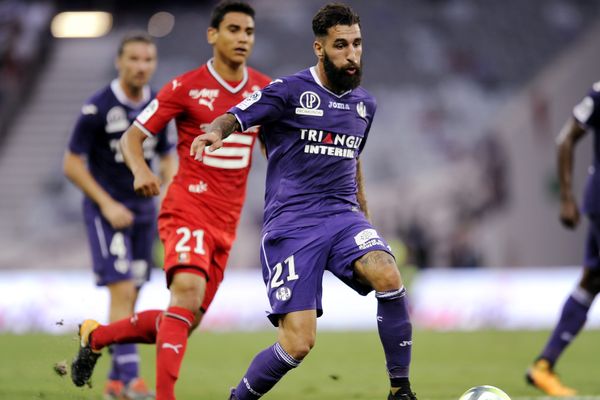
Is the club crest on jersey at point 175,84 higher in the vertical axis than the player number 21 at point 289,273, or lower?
higher

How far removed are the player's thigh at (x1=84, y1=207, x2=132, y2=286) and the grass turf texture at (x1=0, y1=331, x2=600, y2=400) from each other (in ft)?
2.17

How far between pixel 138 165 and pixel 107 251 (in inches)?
71.4

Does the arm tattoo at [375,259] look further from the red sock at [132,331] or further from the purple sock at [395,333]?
the red sock at [132,331]

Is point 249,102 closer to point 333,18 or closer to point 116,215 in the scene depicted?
point 333,18

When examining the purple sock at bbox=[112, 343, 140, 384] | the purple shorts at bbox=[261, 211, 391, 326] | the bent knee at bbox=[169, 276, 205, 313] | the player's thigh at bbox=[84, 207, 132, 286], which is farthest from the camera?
the player's thigh at bbox=[84, 207, 132, 286]

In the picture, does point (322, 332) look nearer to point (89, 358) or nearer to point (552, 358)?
point (552, 358)

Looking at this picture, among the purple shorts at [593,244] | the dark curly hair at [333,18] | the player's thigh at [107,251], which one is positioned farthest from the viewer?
the purple shorts at [593,244]

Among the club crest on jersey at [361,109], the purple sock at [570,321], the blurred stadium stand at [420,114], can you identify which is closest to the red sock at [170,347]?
the club crest on jersey at [361,109]

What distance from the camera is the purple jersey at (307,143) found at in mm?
5910

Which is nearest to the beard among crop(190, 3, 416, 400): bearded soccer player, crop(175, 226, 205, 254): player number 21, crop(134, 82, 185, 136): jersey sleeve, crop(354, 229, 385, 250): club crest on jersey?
crop(190, 3, 416, 400): bearded soccer player

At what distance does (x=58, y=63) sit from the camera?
2469cm

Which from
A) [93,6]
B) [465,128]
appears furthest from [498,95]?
[93,6]

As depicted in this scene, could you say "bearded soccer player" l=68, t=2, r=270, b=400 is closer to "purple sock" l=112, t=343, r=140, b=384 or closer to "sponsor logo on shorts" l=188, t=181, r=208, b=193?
"sponsor logo on shorts" l=188, t=181, r=208, b=193

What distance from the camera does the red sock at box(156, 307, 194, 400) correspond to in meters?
5.82
